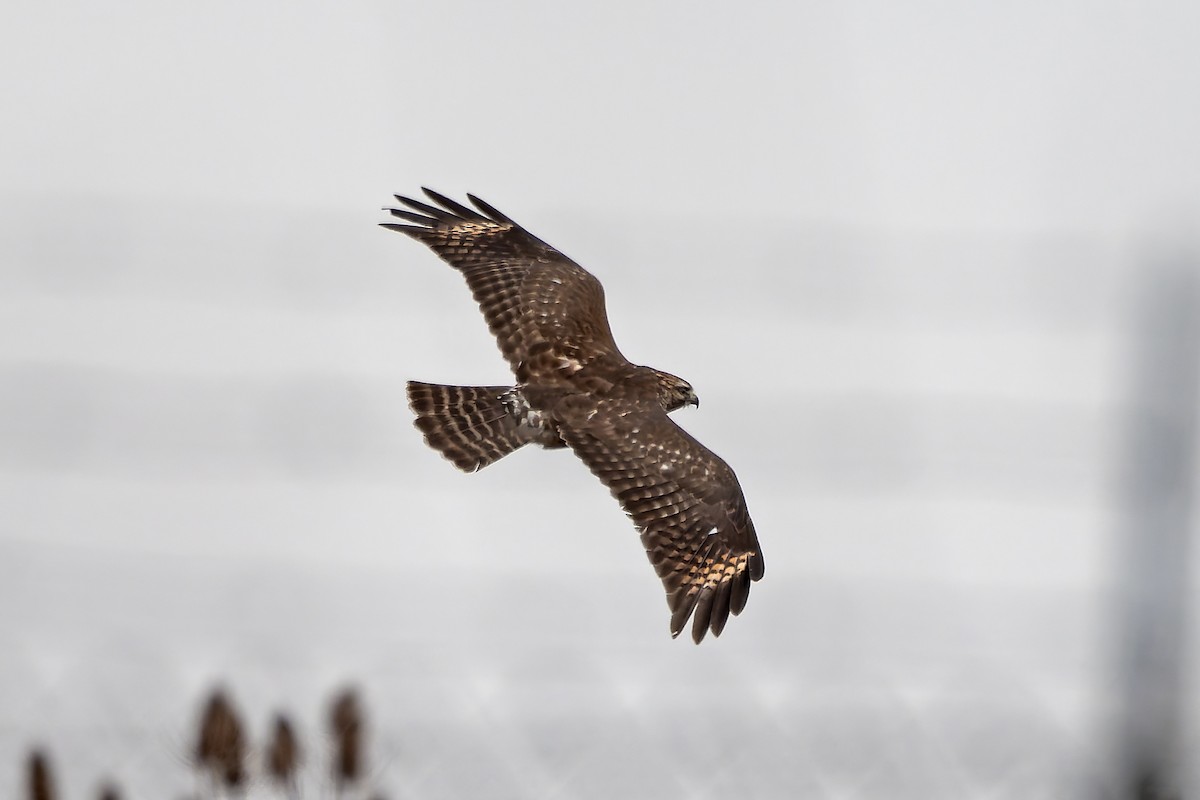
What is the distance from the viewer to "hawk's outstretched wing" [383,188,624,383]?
7551mm

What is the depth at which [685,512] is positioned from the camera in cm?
662

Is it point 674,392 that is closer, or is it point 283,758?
point 283,758

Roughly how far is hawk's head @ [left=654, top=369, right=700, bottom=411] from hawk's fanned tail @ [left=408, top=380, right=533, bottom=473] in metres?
0.65

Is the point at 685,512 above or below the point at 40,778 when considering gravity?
above

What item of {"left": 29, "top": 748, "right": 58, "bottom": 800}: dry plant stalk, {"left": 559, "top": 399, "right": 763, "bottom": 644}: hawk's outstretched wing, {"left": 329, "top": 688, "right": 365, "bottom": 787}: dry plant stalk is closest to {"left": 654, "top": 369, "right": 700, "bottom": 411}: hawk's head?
{"left": 559, "top": 399, "right": 763, "bottom": 644}: hawk's outstretched wing

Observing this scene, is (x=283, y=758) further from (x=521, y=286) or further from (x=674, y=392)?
(x=521, y=286)

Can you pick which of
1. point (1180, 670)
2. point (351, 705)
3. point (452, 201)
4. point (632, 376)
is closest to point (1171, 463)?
point (1180, 670)

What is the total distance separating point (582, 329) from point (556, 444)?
0.73 meters

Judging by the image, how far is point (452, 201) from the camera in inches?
343

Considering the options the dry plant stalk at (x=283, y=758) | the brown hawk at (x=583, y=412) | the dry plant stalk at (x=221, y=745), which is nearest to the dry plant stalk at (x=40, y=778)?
the dry plant stalk at (x=221, y=745)

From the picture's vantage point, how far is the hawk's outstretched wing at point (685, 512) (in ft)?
21.3

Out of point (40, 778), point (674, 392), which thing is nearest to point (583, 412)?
point (674, 392)

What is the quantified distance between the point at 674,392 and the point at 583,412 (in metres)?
0.53

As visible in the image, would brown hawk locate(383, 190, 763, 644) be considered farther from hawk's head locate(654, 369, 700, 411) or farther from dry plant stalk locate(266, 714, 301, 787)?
dry plant stalk locate(266, 714, 301, 787)
